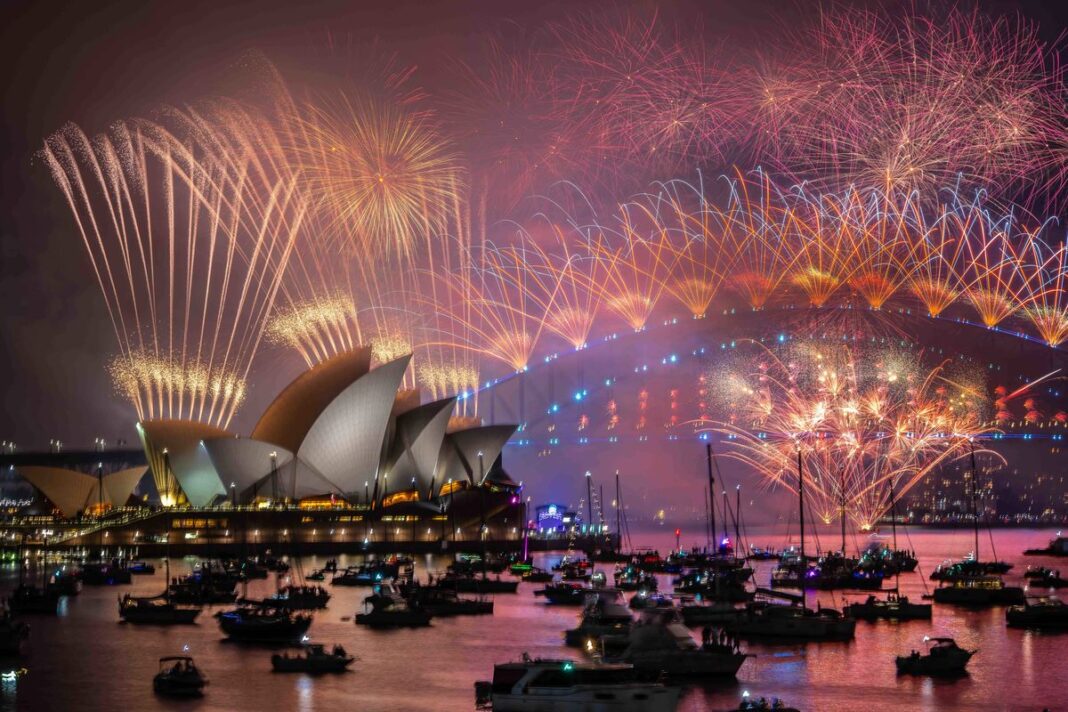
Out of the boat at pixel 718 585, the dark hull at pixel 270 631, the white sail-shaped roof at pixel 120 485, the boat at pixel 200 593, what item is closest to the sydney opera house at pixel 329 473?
the white sail-shaped roof at pixel 120 485

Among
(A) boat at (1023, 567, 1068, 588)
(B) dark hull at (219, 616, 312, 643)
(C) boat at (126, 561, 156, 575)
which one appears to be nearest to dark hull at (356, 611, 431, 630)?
(B) dark hull at (219, 616, 312, 643)

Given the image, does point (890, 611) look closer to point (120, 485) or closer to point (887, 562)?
point (887, 562)

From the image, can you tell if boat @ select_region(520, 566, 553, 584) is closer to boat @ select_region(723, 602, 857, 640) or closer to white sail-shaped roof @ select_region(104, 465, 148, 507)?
boat @ select_region(723, 602, 857, 640)

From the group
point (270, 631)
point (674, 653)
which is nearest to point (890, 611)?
point (674, 653)

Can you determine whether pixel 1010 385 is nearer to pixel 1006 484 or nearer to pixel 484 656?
pixel 1006 484

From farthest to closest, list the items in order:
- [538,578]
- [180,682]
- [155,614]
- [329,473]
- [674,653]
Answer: [329,473]
[538,578]
[155,614]
[674,653]
[180,682]

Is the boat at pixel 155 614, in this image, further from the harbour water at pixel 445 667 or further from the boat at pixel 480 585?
the boat at pixel 480 585
